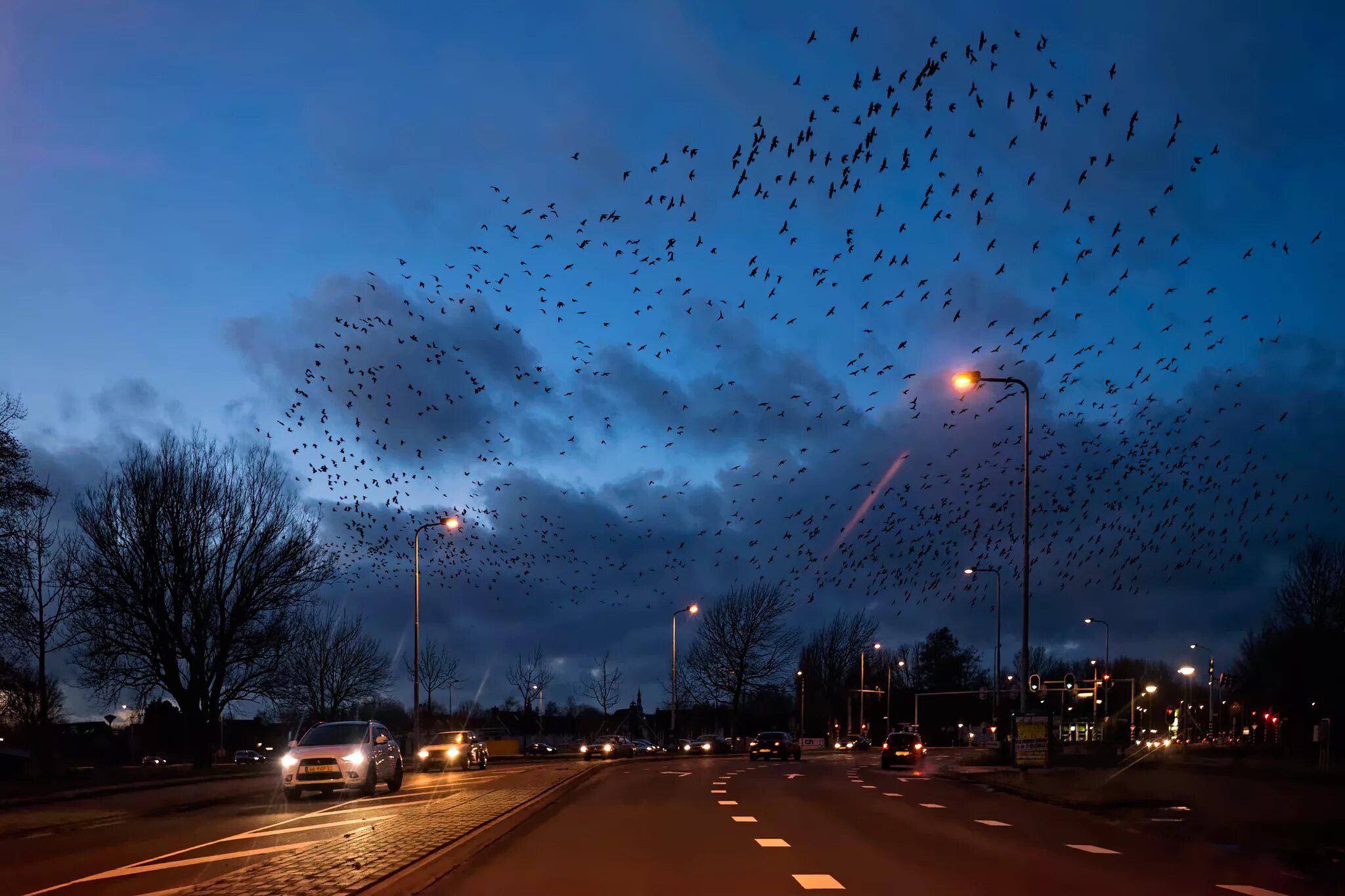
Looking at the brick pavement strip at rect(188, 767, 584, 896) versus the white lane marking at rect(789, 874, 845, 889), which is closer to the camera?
the brick pavement strip at rect(188, 767, 584, 896)

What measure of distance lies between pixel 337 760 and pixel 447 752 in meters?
24.2

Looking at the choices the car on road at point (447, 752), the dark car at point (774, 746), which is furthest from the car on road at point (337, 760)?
the dark car at point (774, 746)

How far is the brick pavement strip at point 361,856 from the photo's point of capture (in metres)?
11.0

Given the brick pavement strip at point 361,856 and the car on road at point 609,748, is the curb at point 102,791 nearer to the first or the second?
the brick pavement strip at point 361,856

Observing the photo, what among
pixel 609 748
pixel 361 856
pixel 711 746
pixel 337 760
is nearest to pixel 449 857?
pixel 361 856

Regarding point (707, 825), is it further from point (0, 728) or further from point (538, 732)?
point (538, 732)

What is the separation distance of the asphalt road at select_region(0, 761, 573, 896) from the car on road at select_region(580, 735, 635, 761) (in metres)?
35.9

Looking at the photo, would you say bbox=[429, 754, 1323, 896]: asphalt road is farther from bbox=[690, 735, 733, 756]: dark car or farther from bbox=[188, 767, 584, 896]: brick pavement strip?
bbox=[690, 735, 733, 756]: dark car

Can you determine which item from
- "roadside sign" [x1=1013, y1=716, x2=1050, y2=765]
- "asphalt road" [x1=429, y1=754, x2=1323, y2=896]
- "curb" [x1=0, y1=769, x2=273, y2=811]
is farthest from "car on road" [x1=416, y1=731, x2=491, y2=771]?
"asphalt road" [x1=429, y1=754, x2=1323, y2=896]

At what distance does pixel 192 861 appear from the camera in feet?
46.6

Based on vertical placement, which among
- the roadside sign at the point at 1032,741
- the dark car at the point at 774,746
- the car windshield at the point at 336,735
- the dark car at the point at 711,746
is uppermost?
the car windshield at the point at 336,735

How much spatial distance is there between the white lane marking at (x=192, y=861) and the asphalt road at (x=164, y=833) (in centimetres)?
2

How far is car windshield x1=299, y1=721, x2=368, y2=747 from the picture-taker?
2736 cm

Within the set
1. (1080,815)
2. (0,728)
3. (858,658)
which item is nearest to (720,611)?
(858,658)
